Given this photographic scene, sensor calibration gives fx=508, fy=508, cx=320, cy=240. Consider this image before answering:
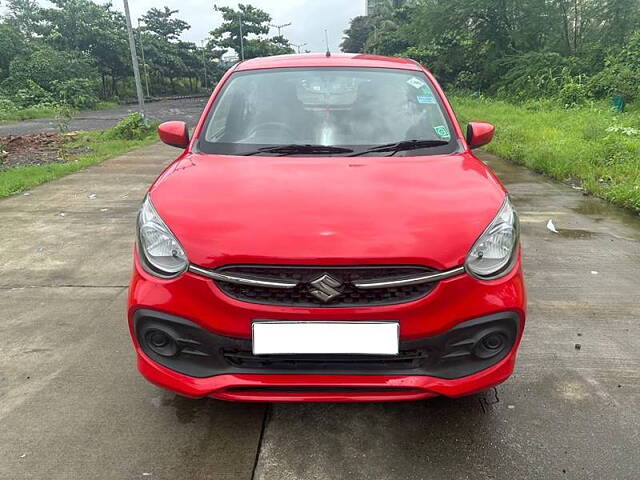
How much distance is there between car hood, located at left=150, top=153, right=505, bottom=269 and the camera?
5.75ft

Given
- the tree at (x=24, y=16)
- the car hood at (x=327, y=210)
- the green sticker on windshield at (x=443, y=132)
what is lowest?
the car hood at (x=327, y=210)

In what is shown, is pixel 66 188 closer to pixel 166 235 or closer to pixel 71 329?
pixel 71 329

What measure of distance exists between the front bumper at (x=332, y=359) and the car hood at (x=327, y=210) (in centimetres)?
15

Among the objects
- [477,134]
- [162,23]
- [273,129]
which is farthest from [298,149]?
[162,23]

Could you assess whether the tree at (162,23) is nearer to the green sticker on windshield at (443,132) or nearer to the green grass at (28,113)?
the green grass at (28,113)

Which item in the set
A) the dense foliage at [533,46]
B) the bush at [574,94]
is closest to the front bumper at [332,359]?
the dense foliage at [533,46]

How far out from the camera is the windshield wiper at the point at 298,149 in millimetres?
2484

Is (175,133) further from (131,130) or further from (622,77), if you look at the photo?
(622,77)

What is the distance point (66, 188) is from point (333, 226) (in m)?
6.08

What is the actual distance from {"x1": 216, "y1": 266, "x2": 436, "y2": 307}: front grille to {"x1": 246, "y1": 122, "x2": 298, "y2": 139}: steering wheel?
108 centimetres

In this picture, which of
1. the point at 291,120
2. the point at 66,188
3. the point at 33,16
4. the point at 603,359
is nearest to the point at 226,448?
the point at 291,120

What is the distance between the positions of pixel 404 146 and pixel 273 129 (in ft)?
2.24

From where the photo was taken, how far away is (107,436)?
6.83 ft

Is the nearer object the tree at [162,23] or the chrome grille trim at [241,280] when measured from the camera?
the chrome grille trim at [241,280]
